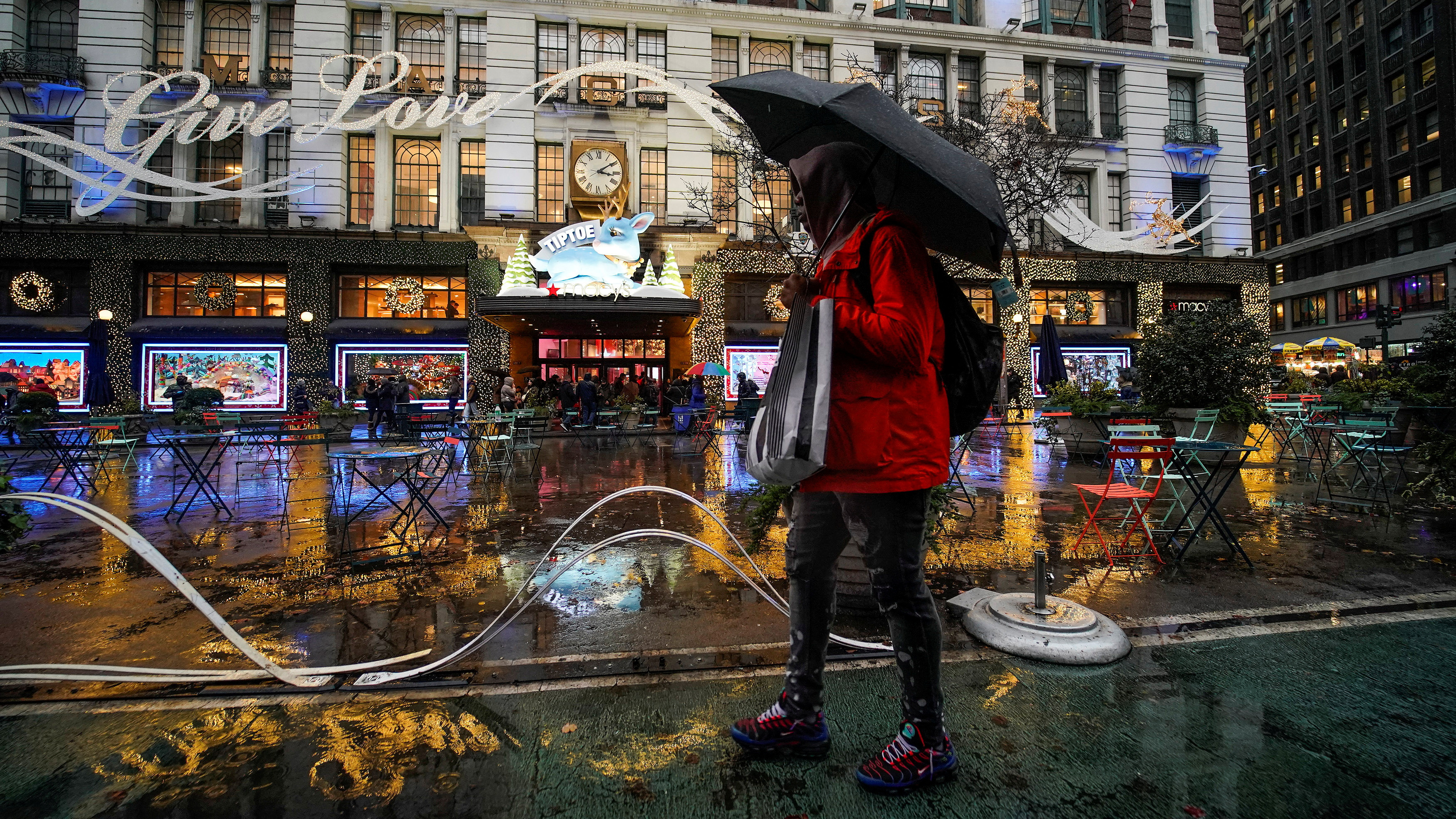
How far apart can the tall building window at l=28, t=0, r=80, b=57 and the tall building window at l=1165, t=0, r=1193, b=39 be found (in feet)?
145

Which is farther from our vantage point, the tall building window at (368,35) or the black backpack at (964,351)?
the tall building window at (368,35)

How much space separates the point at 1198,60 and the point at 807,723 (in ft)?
118

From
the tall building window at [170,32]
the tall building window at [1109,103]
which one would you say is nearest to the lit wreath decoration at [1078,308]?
the tall building window at [1109,103]

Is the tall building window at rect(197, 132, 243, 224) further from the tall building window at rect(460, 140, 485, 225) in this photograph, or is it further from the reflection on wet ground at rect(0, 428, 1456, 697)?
the reflection on wet ground at rect(0, 428, 1456, 697)

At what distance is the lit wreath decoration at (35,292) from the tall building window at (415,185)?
11720mm

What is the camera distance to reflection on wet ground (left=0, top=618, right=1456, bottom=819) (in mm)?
2000

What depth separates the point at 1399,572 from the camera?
4.38m

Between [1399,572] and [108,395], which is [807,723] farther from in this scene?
[108,395]

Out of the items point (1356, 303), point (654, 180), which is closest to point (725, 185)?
point (654, 180)

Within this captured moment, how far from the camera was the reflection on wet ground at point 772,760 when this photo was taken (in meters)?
2.00

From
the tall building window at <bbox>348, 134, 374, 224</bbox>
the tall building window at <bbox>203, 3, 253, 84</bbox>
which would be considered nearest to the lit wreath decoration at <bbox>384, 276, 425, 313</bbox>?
the tall building window at <bbox>348, 134, 374, 224</bbox>

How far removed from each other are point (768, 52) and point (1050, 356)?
17.3 m

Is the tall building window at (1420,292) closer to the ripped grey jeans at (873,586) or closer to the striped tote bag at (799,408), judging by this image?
the ripped grey jeans at (873,586)

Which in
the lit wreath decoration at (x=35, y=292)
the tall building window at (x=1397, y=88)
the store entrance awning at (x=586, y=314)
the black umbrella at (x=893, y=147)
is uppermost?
the tall building window at (x=1397, y=88)
